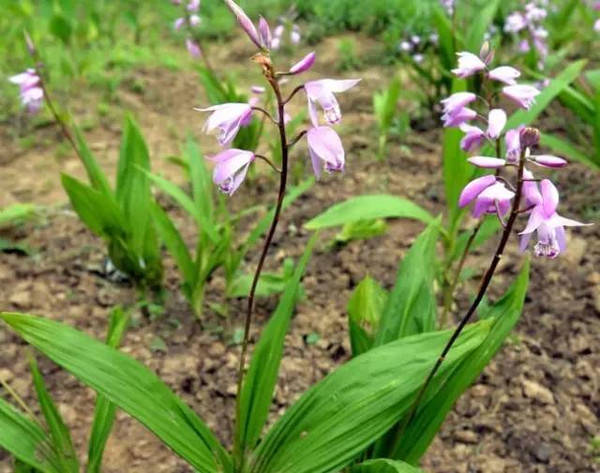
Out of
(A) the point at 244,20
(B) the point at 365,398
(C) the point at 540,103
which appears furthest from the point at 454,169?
(A) the point at 244,20

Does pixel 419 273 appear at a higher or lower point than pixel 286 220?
higher

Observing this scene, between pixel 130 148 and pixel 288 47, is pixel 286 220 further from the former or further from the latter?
pixel 288 47

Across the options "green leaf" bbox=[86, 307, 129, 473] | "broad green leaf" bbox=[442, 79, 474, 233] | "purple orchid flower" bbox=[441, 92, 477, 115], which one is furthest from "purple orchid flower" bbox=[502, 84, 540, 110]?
"green leaf" bbox=[86, 307, 129, 473]

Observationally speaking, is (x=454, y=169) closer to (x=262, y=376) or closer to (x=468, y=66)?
(x=468, y=66)

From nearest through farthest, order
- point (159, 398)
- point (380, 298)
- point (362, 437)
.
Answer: point (362, 437), point (159, 398), point (380, 298)

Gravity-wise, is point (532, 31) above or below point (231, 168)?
below

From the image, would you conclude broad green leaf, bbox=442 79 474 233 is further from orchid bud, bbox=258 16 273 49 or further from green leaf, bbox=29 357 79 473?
green leaf, bbox=29 357 79 473

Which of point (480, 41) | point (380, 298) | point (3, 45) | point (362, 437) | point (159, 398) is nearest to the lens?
point (362, 437)

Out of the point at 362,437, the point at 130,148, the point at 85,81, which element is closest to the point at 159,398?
the point at 362,437
